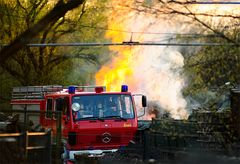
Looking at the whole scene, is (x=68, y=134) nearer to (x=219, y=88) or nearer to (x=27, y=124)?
(x=27, y=124)

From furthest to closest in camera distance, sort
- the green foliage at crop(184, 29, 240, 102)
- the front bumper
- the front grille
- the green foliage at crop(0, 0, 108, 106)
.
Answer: the green foliage at crop(0, 0, 108, 106) < the front grille < the front bumper < the green foliage at crop(184, 29, 240, 102)

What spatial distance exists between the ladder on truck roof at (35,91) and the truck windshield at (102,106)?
4.87 m

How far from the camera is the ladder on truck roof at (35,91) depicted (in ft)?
73.2

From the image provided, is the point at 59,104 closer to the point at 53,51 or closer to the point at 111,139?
the point at 111,139

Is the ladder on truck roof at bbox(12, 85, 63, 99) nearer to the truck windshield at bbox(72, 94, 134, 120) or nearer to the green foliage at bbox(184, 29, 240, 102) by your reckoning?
the truck windshield at bbox(72, 94, 134, 120)

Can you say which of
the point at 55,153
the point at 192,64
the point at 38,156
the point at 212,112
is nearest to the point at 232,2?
the point at 192,64

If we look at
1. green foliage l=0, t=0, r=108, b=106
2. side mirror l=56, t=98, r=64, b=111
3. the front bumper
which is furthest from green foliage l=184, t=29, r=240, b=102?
green foliage l=0, t=0, r=108, b=106

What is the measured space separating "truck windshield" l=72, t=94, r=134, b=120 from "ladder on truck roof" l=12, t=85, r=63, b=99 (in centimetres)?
487

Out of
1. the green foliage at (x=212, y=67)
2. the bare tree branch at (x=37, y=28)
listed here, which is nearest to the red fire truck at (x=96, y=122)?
the green foliage at (x=212, y=67)

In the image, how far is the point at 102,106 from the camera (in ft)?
55.4

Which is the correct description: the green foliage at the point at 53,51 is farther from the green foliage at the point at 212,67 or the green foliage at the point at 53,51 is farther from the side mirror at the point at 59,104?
the green foliage at the point at 212,67

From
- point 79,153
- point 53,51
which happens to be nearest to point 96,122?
point 79,153

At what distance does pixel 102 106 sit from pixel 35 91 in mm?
6851

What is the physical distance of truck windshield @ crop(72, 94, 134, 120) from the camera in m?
16.8
